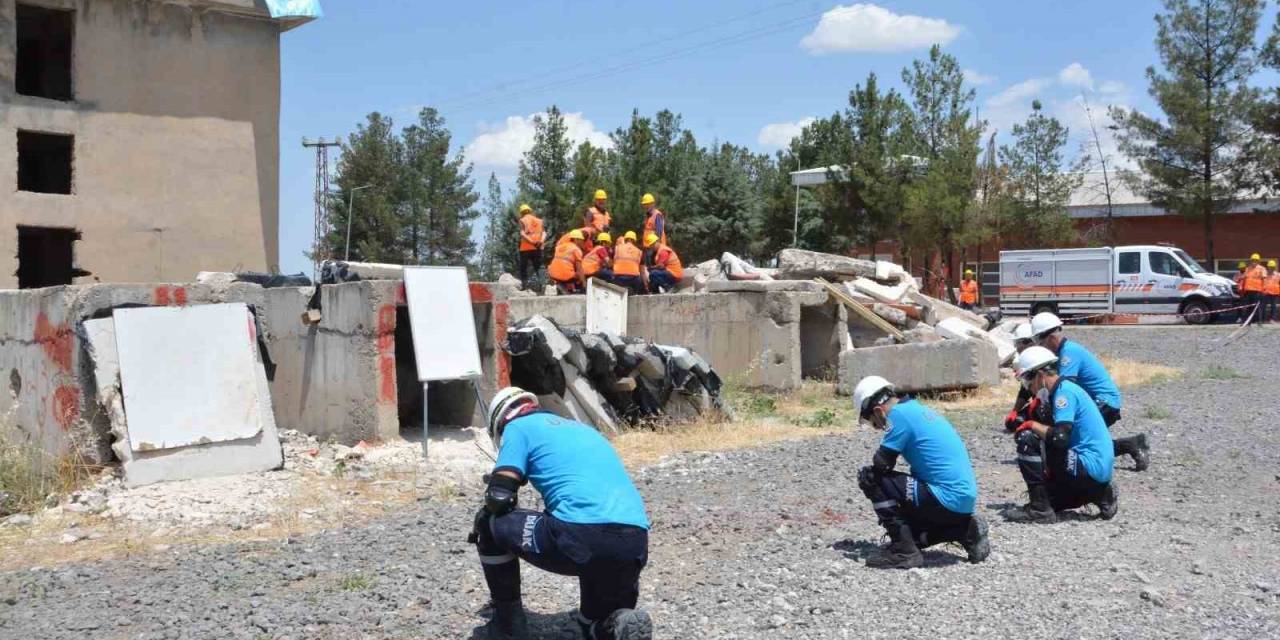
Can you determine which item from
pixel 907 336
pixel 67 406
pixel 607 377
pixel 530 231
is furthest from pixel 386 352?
pixel 907 336

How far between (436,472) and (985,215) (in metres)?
28.6

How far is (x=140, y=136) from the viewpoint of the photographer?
53.6 ft

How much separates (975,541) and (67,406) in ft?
24.2

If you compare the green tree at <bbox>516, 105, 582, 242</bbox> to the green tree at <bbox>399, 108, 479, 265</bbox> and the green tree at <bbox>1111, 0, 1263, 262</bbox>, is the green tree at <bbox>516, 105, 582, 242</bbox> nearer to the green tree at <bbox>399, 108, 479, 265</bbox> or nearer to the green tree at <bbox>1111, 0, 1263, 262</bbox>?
the green tree at <bbox>399, 108, 479, 265</bbox>

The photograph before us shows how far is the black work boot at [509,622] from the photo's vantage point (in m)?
5.53

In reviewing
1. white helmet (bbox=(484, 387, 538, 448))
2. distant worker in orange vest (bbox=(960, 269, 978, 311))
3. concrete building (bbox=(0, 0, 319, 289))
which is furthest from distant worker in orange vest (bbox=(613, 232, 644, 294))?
distant worker in orange vest (bbox=(960, 269, 978, 311))

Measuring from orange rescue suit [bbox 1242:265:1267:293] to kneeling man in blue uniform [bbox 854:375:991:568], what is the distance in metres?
23.3

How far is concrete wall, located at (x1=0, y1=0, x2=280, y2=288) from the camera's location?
51.3 feet

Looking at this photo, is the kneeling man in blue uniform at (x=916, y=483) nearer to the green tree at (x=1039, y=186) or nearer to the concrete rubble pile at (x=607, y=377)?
the concrete rubble pile at (x=607, y=377)

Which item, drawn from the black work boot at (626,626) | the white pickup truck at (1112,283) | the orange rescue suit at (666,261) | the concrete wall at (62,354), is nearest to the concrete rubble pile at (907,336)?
the orange rescue suit at (666,261)

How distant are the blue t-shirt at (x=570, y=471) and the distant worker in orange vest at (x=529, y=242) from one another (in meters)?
13.4

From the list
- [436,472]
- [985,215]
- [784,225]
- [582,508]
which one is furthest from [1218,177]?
[582,508]

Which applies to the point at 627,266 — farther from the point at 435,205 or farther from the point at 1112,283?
the point at 435,205

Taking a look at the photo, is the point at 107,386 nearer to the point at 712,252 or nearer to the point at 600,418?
the point at 600,418
